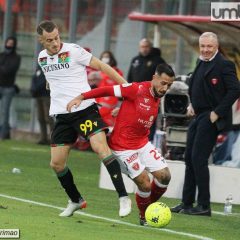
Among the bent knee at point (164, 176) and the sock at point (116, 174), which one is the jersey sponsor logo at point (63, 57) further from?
the bent knee at point (164, 176)

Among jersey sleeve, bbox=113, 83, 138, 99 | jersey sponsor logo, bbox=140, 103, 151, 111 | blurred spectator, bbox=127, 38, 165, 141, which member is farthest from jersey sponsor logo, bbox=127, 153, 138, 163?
blurred spectator, bbox=127, 38, 165, 141

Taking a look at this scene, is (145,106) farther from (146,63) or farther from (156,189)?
(146,63)

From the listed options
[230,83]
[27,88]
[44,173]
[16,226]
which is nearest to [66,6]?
[27,88]

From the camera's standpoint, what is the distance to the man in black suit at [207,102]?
42.9ft

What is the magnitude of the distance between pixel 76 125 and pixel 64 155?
0.34m

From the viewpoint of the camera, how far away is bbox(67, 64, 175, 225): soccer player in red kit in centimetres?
1182

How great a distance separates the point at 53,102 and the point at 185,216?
2.08 metres

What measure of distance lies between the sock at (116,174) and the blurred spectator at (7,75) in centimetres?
1272

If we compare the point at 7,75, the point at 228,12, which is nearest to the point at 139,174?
the point at 228,12

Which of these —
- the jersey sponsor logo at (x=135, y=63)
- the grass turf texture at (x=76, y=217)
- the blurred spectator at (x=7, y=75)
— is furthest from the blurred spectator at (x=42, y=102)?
the grass turf texture at (x=76, y=217)

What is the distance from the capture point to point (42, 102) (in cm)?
2436

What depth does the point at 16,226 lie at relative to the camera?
1068 centimetres

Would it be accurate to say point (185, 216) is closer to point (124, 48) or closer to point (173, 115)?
point (173, 115)

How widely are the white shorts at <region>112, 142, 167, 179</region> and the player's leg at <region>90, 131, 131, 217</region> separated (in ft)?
0.40
